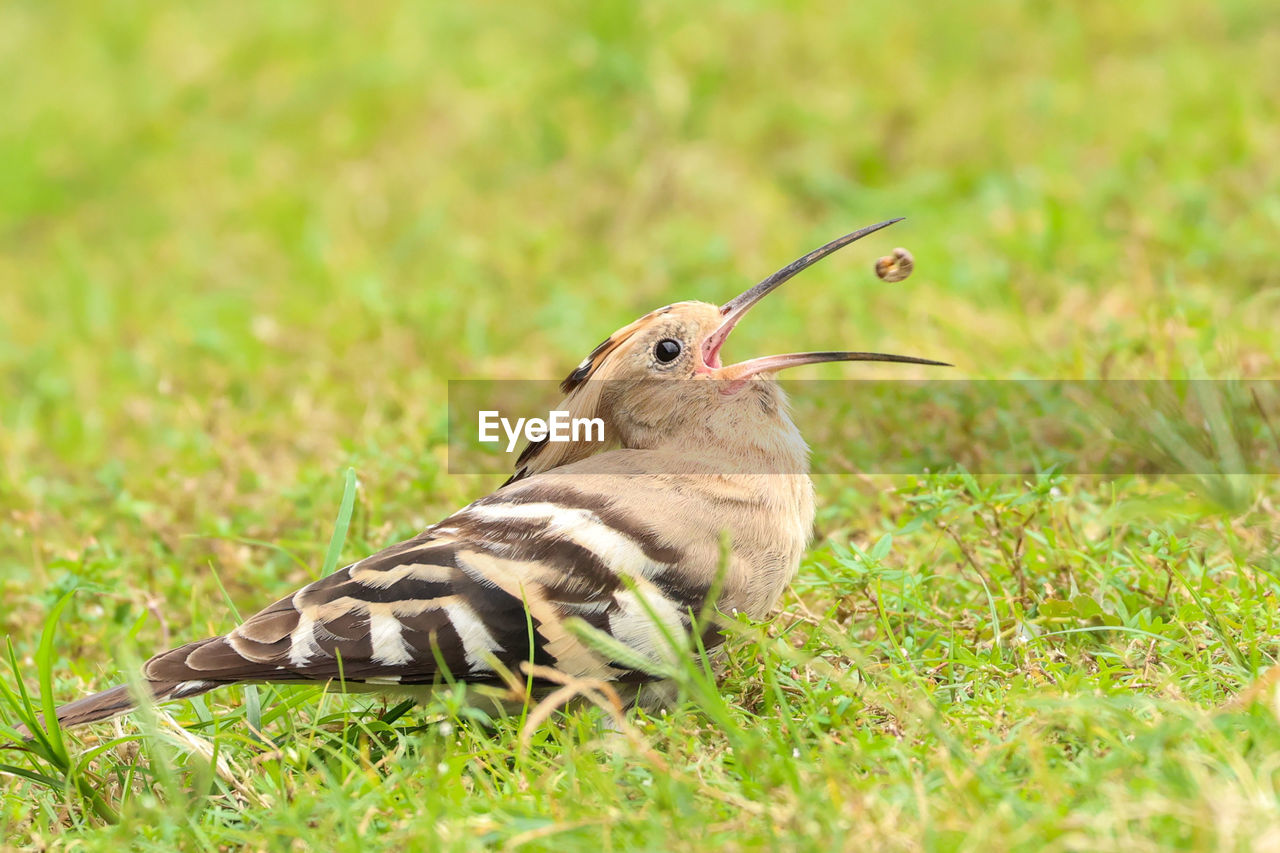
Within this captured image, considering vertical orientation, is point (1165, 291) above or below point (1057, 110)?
below

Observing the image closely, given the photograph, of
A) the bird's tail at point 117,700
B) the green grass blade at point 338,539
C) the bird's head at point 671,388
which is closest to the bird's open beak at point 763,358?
the bird's head at point 671,388

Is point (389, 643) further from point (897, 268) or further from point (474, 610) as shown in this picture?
point (897, 268)

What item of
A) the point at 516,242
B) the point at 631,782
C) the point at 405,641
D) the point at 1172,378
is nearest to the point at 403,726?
the point at 405,641

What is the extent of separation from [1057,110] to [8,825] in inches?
207

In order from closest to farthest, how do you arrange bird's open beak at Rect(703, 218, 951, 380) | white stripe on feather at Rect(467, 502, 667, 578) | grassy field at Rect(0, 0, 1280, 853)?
1. grassy field at Rect(0, 0, 1280, 853)
2. white stripe on feather at Rect(467, 502, 667, 578)
3. bird's open beak at Rect(703, 218, 951, 380)

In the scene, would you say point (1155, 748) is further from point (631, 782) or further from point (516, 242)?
point (516, 242)

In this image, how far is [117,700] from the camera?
254 centimetres

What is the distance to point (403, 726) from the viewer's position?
271 centimetres

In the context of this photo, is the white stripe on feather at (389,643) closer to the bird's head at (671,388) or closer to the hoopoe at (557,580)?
the hoopoe at (557,580)

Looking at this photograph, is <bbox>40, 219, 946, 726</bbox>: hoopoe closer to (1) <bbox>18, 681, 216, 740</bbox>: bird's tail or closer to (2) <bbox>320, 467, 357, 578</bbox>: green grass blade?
(1) <bbox>18, 681, 216, 740</bbox>: bird's tail

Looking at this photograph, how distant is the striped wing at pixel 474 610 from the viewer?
253cm

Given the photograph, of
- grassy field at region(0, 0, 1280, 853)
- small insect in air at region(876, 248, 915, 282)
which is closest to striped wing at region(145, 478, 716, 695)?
grassy field at region(0, 0, 1280, 853)

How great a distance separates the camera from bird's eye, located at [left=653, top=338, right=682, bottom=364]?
3135 millimetres

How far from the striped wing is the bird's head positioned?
415 mm
